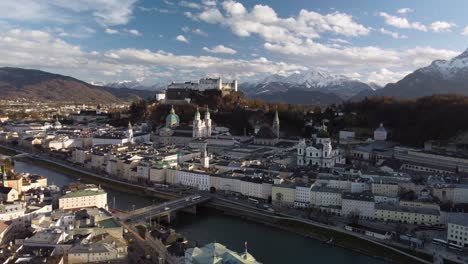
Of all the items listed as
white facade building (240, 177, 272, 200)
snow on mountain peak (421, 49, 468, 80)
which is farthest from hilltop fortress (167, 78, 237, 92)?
snow on mountain peak (421, 49, 468, 80)

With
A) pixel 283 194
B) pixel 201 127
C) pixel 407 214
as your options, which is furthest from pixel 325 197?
pixel 201 127

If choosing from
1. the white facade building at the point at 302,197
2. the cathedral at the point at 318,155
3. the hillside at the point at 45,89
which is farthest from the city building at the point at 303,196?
the hillside at the point at 45,89

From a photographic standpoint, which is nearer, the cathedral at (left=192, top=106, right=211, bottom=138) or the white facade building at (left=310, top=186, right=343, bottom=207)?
the white facade building at (left=310, top=186, right=343, bottom=207)

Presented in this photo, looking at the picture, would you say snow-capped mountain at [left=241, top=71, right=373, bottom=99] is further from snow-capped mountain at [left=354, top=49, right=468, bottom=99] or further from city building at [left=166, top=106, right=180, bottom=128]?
city building at [left=166, top=106, right=180, bottom=128]

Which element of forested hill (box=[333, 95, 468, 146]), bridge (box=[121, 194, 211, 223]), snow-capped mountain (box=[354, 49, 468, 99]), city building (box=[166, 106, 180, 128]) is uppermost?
snow-capped mountain (box=[354, 49, 468, 99])

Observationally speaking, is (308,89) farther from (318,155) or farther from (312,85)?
(318,155)

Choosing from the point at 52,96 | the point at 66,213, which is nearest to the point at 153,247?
the point at 66,213

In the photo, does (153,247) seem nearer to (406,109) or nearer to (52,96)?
(406,109)
